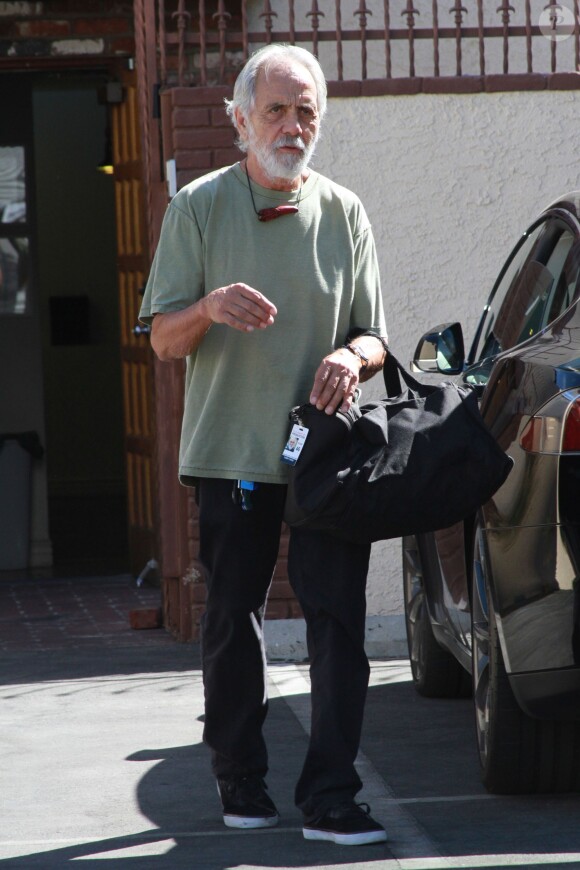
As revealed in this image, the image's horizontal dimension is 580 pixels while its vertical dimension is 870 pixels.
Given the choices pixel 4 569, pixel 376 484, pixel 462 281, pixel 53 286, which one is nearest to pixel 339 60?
pixel 462 281

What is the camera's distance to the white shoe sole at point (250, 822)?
3863 mm

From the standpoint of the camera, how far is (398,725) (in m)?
5.19

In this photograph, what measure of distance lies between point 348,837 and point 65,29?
5795mm

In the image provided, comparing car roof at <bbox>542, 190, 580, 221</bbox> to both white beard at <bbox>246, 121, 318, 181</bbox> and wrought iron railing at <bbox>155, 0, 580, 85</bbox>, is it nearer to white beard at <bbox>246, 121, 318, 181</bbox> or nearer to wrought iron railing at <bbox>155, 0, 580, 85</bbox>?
white beard at <bbox>246, 121, 318, 181</bbox>

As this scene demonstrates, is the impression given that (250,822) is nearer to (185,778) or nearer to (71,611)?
(185,778)

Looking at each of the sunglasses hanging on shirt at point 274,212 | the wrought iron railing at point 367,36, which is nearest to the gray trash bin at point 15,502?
the wrought iron railing at point 367,36

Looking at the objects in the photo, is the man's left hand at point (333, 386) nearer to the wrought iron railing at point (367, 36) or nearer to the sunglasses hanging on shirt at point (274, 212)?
the sunglasses hanging on shirt at point (274, 212)

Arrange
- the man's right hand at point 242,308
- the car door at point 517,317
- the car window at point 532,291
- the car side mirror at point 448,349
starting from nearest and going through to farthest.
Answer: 1. the man's right hand at point 242,308
2. the car door at point 517,317
3. the car window at point 532,291
4. the car side mirror at point 448,349

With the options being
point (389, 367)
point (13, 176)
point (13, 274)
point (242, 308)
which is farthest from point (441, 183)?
point (13, 274)

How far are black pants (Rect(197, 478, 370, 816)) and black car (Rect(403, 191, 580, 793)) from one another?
1.25 ft

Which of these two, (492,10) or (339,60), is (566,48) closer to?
(492,10)

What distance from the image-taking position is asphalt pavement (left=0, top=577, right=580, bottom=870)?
12.1 feet

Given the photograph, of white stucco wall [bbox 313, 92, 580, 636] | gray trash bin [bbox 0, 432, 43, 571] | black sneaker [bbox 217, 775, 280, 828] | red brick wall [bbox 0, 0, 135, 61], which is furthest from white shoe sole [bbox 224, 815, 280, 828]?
gray trash bin [bbox 0, 432, 43, 571]

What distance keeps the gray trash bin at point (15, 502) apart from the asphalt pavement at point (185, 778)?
3033 millimetres
